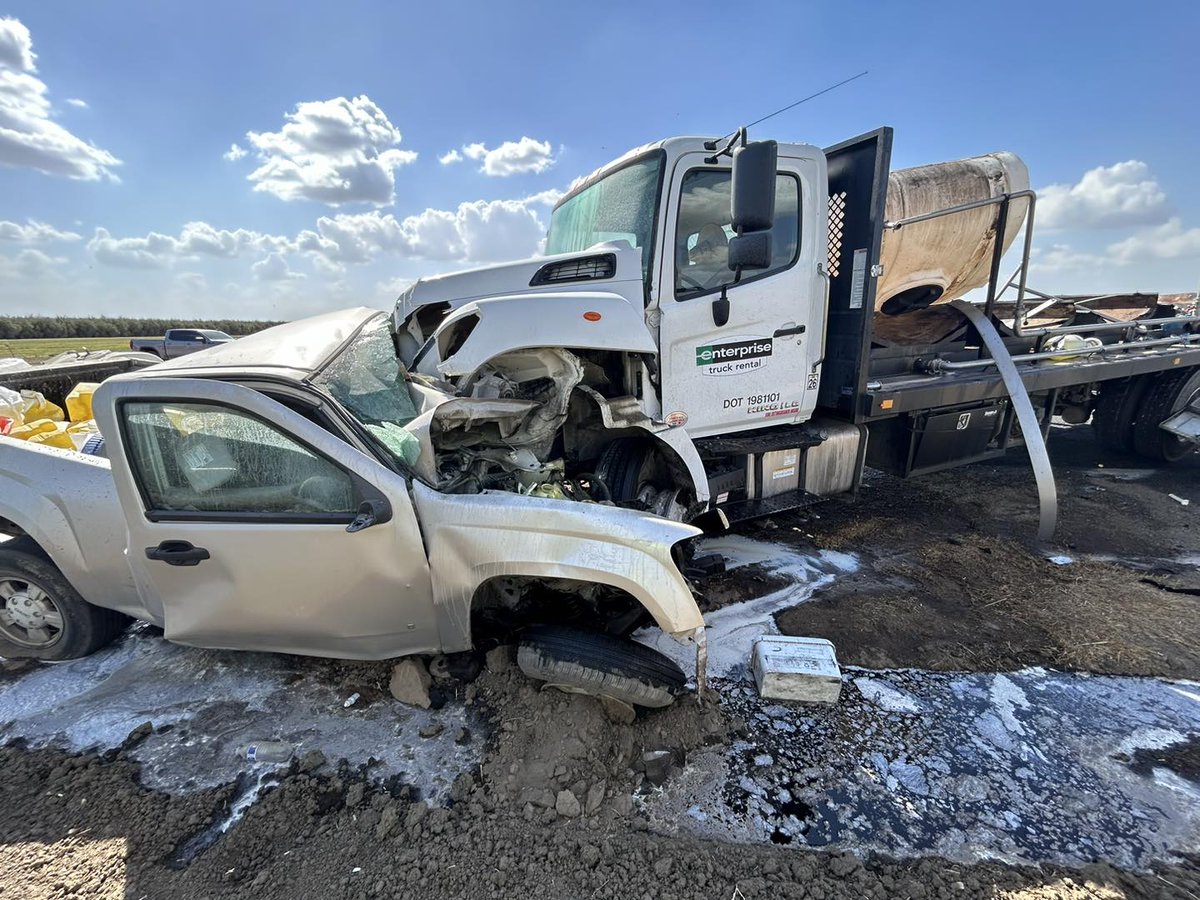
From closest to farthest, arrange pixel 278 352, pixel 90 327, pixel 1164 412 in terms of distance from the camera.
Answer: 1. pixel 278 352
2. pixel 1164 412
3. pixel 90 327

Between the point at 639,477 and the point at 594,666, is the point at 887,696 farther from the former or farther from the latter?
the point at 639,477

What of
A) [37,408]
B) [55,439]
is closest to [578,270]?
[55,439]

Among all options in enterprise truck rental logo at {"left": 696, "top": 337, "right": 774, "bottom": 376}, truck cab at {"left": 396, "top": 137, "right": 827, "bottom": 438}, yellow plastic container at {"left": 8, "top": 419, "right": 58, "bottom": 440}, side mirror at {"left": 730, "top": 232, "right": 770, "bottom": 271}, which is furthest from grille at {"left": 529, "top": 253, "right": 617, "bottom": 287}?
yellow plastic container at {"left": 8, "top": 419, "right": 58, "bottom": 440}

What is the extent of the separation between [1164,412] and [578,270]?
700cm

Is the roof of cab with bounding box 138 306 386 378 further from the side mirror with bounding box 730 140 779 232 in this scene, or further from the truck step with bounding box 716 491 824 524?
the truck step with bounding box 716 491 824 524

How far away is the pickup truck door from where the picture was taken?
227 cm

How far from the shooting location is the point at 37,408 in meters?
4.60

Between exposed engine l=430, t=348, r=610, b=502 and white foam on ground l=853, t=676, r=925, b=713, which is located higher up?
exposed engine l=430, t=348, r=610, b=502

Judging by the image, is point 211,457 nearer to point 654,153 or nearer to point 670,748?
point 670,748

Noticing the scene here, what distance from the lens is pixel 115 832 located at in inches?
84.9

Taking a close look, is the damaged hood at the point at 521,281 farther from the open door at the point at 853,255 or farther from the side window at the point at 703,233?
the open door at the point at 853,255

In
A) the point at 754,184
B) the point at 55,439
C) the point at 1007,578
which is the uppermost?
the point at 754,184

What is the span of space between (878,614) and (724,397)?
163 centimetres

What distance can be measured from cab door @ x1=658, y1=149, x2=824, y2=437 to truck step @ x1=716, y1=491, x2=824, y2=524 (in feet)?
1.81
